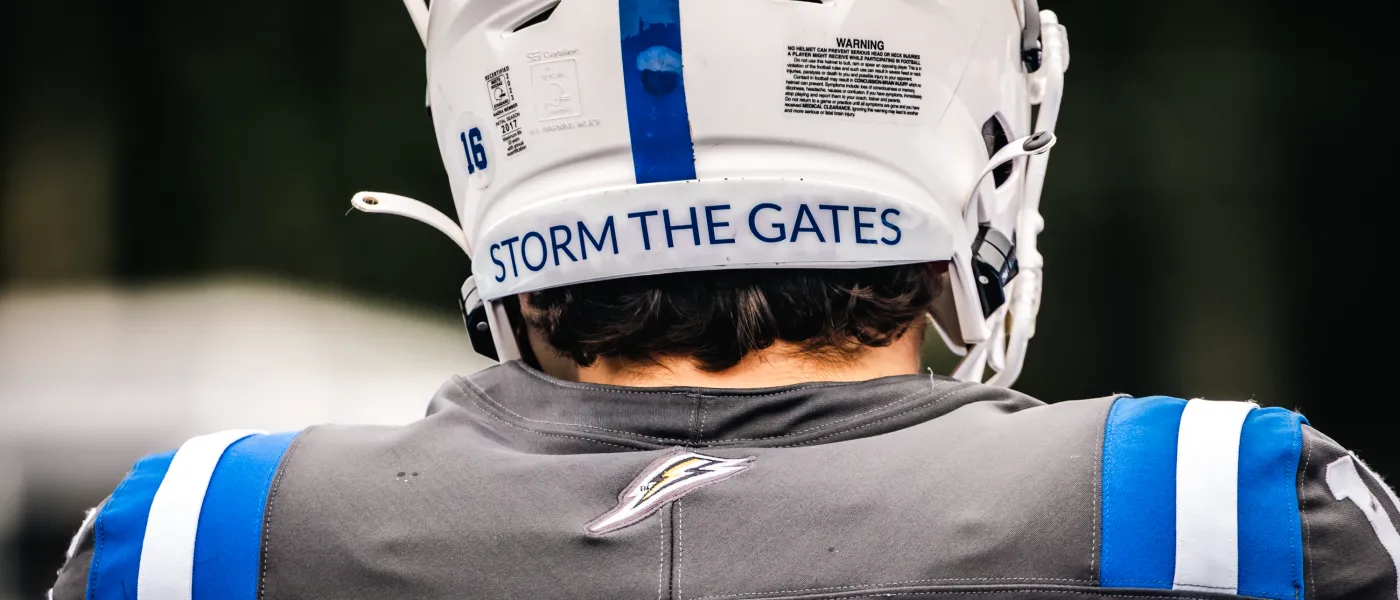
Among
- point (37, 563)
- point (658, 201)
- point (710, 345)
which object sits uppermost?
point (658, 201)

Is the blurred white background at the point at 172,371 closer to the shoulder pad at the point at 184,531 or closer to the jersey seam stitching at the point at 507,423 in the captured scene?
the jersey seam stitching at the point at 507,423

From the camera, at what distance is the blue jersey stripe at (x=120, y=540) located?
0.80 meters

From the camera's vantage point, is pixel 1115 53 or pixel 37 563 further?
pixel 1115 53

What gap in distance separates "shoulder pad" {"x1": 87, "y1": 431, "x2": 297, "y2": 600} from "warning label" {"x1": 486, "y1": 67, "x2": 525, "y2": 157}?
32cm

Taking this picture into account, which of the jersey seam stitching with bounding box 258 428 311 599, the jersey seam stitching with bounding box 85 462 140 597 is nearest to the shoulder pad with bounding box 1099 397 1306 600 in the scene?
the jersey seam stitching with bounding box 258 428 311 599

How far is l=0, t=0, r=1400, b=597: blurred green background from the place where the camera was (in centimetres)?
356

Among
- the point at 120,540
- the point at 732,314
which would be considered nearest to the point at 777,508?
the point at 732,314

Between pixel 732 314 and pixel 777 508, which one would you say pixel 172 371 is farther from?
pixel 777 508

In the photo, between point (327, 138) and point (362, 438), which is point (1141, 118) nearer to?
point (327, 138)

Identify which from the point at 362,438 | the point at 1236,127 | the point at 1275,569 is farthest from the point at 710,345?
the point at 1236,127

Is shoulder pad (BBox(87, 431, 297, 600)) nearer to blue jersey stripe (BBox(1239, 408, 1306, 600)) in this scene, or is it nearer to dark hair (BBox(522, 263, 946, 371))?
dark hair (BBox(522, 263, 946, 371))

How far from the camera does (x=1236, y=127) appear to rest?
3.66 m

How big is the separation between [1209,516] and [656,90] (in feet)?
1.54

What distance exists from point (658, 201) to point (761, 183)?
7 centimetres
